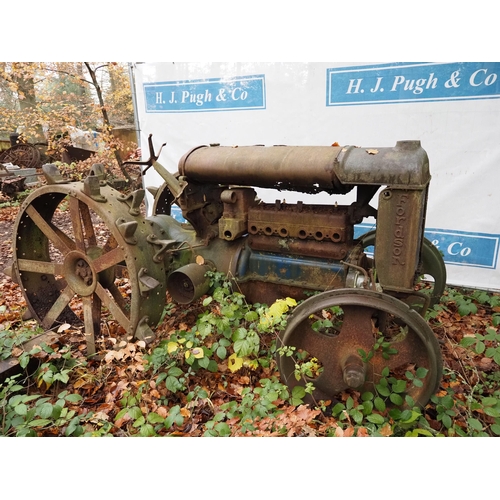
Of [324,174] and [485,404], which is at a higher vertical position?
[324,174]

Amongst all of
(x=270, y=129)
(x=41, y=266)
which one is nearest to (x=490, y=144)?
(x=270, y=129)

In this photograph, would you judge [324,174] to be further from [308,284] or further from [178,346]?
[178,346]

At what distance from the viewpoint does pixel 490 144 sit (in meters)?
3.83

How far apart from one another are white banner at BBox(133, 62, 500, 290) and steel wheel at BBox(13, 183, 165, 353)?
2.38 m

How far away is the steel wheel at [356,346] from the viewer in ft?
6.62

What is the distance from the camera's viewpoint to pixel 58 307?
3.06 meters

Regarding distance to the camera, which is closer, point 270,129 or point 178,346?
point 178,346

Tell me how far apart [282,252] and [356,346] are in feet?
2.99

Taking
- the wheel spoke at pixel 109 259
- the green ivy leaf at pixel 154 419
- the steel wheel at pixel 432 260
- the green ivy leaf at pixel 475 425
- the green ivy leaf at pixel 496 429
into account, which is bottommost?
the green ivy leaf at pixel 154 419

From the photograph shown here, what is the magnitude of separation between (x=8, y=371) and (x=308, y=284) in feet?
6.71

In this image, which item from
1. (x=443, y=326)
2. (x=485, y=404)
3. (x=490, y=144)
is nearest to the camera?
(x=485, y=404)

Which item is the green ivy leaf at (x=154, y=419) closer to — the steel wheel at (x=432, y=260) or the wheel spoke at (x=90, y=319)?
the wheel spoke at (x=90, y=319)

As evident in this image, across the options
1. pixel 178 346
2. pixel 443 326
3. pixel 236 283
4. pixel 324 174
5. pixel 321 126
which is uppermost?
pixel 321 126

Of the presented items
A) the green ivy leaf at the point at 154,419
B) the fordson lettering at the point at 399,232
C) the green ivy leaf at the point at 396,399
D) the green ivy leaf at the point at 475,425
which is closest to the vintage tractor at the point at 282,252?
the fordson lettering at the point at 399,232
